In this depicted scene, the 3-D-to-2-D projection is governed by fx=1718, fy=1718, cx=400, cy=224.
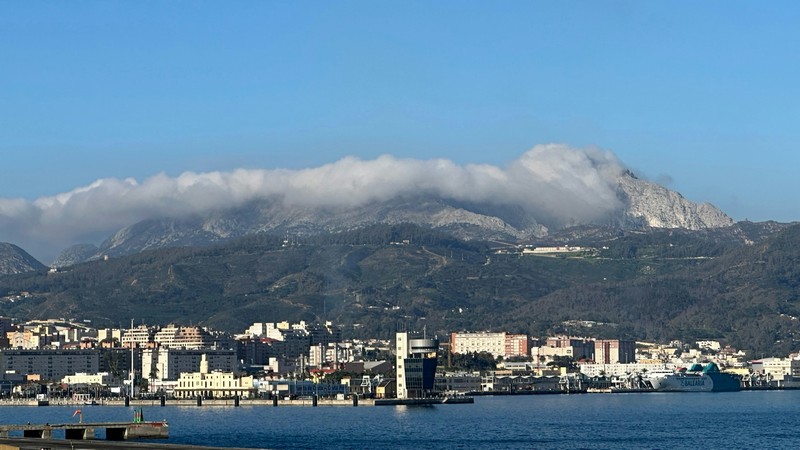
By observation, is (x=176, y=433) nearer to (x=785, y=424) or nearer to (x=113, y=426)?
(x=113, y=426)

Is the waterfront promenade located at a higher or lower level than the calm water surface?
higher

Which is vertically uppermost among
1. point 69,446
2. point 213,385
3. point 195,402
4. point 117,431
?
point 213,385

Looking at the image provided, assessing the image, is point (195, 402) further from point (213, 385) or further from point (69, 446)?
point (69, 446)

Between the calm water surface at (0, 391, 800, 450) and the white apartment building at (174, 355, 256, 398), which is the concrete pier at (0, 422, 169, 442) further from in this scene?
the white apartment building at (174, 355, 256, 398)

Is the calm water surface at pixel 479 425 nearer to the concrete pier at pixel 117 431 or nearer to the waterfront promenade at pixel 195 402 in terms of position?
the concrete pier at pixel 117 431

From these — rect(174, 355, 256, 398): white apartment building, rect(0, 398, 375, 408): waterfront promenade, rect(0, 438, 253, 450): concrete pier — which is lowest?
rect(0, 438, 253, 450): concrete pier

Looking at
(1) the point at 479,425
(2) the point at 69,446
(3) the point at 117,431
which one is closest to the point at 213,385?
(1) the point at 479,425

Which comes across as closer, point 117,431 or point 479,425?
point 117,431

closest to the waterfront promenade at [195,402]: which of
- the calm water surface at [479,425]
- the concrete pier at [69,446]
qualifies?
the calm water surface at [479,425]

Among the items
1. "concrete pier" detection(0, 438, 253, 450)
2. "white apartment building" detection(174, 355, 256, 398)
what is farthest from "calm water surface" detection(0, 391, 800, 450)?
"concrete pier" detection(0, 438, 253, 450)
